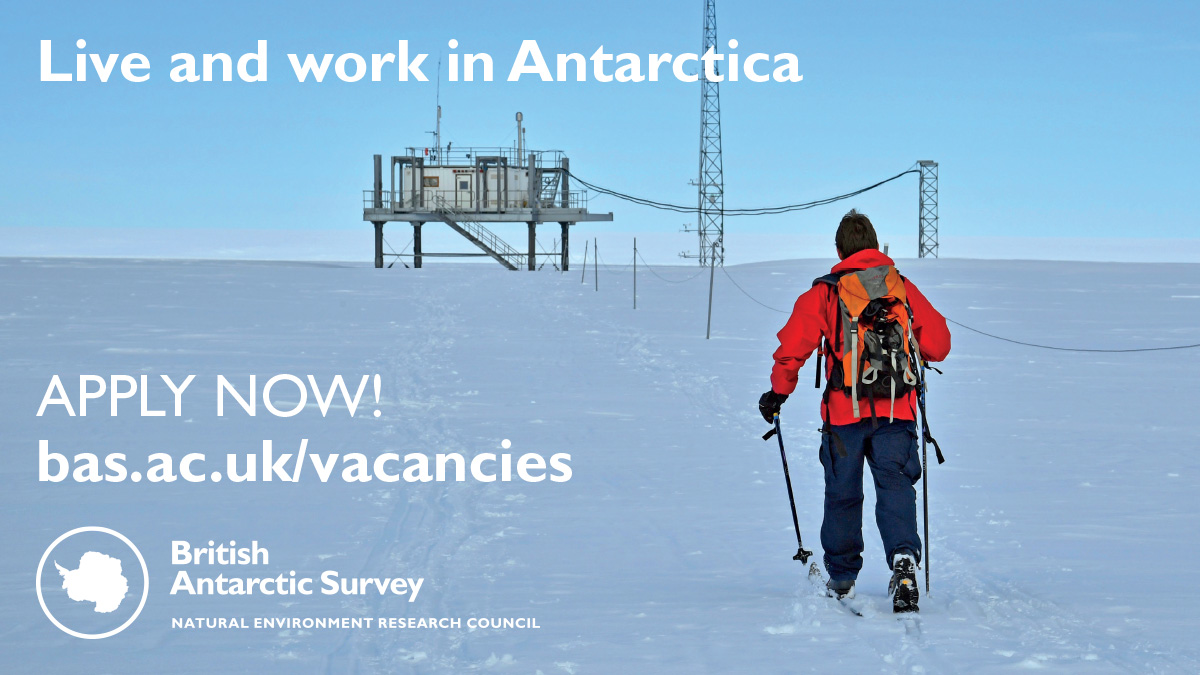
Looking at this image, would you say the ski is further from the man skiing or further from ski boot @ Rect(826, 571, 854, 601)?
the man skiing

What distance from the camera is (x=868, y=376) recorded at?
4992mm

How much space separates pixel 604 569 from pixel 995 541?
2.06 metres

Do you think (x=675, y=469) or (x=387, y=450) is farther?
(x=387, y=450)

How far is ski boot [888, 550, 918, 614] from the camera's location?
196 inches

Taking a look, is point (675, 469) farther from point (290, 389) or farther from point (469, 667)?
point (290, 389)

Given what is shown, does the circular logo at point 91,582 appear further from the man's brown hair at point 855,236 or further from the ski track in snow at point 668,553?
the man's brown hair at point 855,236

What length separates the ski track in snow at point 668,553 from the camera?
4.56 meters

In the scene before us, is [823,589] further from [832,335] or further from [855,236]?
[855,236]

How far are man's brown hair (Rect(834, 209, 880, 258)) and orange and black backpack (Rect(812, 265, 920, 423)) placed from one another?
0.73ft

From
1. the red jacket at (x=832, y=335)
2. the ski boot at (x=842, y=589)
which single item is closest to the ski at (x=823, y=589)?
the ski boot at (x=842, y=589)

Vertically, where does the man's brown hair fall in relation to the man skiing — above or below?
above

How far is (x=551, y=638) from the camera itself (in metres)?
4.73

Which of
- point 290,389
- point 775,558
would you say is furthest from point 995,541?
point 290,389

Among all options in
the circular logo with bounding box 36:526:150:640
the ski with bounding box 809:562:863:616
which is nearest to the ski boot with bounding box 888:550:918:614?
→ the ski with bounding box 809:562:863:616
